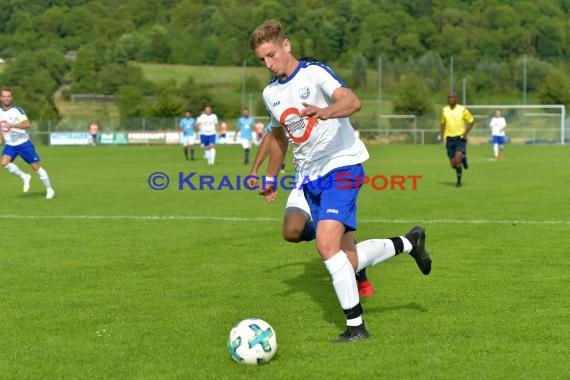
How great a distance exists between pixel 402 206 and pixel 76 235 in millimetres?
6419

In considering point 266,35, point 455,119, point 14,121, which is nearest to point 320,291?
point 266,35

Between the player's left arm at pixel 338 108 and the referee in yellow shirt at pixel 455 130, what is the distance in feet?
49.0

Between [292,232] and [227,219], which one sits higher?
[292,232]

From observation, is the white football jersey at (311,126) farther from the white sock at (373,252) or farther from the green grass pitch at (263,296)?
the green grass pitch at (263,296)

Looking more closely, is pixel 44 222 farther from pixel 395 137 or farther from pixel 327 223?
pixel 395 137

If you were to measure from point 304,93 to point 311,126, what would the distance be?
268mm

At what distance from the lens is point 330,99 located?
679cm

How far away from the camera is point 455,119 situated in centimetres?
2111

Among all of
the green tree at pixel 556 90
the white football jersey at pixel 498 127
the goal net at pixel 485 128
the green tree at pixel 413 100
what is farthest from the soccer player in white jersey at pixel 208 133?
the green tree at pixel 556 90

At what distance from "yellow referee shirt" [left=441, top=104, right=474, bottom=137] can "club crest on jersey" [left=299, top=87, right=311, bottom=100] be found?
14687 millimetres

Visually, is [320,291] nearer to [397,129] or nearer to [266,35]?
[266,35]

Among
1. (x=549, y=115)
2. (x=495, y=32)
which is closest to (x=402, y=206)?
(x=549, y=115)

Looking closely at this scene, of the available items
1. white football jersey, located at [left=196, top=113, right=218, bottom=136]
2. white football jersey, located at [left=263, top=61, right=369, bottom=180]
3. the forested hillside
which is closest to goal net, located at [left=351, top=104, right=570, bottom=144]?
white football jersey, located at [left=196, top=113, right=218, bottom=136]

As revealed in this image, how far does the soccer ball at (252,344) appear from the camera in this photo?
5.78 meters
